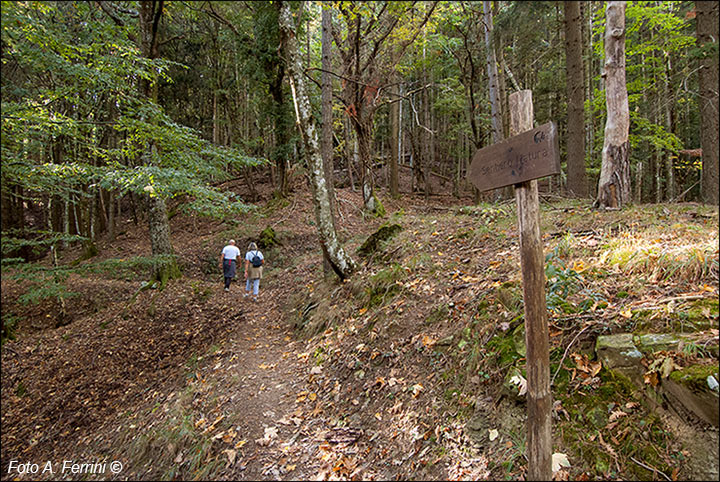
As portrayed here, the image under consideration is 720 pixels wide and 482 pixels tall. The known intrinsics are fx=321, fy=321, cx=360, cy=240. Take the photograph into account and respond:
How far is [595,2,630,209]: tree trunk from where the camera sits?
550cm

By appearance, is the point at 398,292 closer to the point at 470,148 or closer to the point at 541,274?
the point at 541,274

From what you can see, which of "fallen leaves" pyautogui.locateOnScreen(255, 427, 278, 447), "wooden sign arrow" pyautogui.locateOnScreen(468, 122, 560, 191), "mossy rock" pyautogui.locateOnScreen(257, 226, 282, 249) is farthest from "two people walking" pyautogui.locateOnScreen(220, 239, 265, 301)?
"wooden sign arrow" pyautogui.locateOnScreen(468, 122, 560, 191)

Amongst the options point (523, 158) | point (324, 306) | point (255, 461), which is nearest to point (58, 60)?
point (324, 306)

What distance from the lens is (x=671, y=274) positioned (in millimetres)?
3270

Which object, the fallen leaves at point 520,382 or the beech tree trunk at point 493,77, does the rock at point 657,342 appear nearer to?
the fallen leaves at point 520,382

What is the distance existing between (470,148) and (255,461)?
2615cm

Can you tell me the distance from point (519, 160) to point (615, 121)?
4.76m

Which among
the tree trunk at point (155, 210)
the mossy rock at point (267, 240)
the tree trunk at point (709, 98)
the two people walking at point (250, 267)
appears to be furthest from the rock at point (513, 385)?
the mossy rock at point (267, 240)

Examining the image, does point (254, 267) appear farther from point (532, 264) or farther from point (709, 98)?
point (709, 98)

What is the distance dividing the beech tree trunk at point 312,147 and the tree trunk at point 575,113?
619 centimetres

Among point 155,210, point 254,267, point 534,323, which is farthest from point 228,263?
point 534,323

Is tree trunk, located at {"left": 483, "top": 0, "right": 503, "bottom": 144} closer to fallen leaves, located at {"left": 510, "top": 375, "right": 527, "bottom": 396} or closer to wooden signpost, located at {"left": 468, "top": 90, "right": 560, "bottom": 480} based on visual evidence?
wooden signpost, located at {"left": 468, "top": 90, "right": 560, "bottom": 480}

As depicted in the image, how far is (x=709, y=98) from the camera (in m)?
5.64

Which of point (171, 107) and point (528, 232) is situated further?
point (171, 107)
